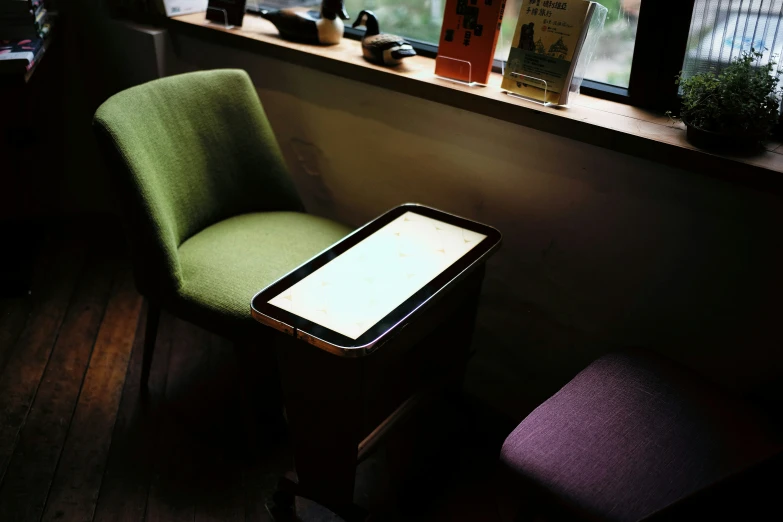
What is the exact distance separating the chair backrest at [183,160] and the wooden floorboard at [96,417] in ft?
1.59

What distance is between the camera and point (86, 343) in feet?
7.20

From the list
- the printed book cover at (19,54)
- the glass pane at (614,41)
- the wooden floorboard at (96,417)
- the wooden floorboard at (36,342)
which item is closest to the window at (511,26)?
the glass pane at (614,41)

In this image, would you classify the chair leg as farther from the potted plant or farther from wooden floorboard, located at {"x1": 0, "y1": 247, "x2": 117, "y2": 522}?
the potted plant

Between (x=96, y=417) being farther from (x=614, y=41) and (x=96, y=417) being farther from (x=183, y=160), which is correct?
(x=614, y=41)

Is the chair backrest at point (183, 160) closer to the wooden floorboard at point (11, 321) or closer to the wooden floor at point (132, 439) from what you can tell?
the wooden floor at point (132, 439)

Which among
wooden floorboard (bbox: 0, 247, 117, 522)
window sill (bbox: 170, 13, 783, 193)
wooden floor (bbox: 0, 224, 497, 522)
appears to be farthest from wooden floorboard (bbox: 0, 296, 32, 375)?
window sill (bbox: 170, 13, 783, 193)

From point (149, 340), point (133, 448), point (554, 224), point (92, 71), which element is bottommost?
point (133, 448)

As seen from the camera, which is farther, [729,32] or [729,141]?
[729,32]

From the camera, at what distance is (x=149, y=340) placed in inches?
74.1

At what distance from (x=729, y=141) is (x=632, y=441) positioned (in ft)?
2.13

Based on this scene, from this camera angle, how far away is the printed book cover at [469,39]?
163 cm

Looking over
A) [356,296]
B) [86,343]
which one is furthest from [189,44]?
[356,296]

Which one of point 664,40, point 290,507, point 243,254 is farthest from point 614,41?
point 290,507

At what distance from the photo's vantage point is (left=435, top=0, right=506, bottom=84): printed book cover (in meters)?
1.63
